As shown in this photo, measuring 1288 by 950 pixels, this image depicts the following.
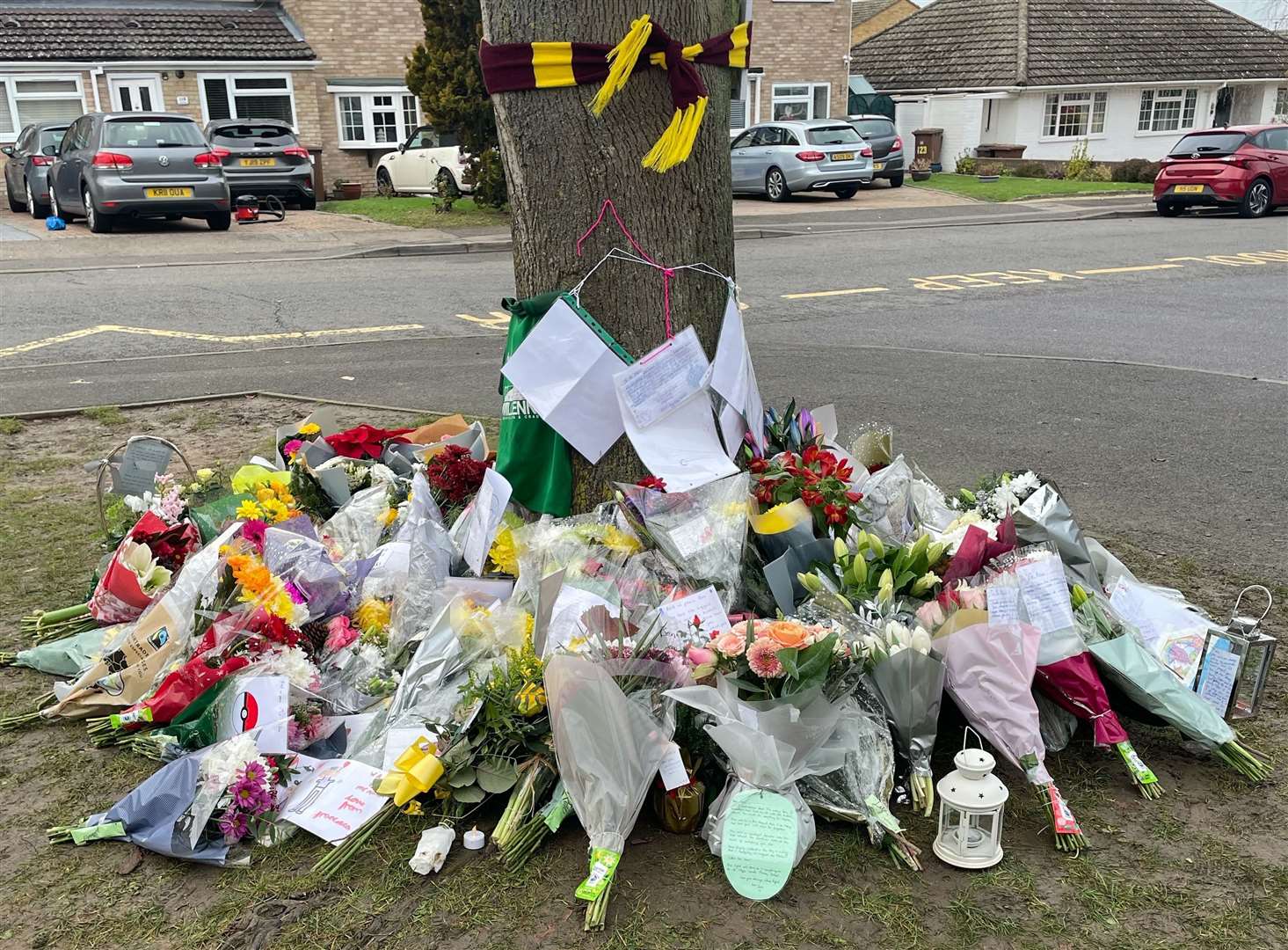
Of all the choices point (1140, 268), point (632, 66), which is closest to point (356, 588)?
point (632, 66)

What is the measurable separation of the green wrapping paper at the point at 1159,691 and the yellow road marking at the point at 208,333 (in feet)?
25.1

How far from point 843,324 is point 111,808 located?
26.4ft

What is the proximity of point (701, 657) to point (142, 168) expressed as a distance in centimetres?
1537

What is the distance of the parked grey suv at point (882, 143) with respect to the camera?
2462 centimetres

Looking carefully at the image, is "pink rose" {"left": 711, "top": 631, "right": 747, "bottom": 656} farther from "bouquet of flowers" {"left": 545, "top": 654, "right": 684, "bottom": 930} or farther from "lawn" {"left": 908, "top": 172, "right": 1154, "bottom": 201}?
"lawn" {"left": 908, "top": 172, "right": 1154, "bottom": 201}

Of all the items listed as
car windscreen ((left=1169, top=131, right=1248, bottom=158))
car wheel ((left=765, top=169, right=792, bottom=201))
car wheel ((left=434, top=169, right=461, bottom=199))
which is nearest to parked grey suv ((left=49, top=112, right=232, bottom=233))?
car wheel ((left=434, top=169, right=461, bottom=199))

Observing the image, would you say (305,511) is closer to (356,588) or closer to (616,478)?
(356,588)

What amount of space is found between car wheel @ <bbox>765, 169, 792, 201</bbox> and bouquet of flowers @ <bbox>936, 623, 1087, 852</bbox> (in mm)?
19919

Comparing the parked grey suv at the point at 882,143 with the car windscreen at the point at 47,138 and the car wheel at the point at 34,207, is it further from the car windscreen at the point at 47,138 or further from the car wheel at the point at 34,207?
the car wheel at the point at 34,207

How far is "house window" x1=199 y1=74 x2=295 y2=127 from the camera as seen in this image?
958 inches

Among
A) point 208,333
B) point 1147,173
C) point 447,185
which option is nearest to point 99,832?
point 208,333

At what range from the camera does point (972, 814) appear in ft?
9.21

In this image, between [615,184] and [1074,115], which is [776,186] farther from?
[615,184]

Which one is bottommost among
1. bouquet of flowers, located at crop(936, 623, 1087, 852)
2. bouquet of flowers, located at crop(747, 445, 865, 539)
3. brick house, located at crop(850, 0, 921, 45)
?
bouquet of flowers, located at crop(936, 623, 1087, 852)
